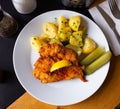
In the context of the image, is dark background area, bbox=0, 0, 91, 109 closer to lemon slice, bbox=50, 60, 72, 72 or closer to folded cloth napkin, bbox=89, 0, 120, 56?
folded cloth napkin, bbox=89, 0, 120, 56

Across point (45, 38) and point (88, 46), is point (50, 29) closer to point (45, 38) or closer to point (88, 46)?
point (45, 38)

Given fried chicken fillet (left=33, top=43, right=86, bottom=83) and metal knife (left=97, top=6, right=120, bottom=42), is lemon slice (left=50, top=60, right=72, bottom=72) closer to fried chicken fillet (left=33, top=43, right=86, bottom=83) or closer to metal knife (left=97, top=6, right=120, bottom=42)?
fried chicken fillet (left=33, top=43, right=86, bottom=83)

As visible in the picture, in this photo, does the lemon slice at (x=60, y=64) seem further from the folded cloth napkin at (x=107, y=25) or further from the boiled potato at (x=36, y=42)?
the folded cloth napkin at (x=107, y=25)

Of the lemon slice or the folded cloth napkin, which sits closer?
the lemon slice

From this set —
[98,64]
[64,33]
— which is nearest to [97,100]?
[98,64]

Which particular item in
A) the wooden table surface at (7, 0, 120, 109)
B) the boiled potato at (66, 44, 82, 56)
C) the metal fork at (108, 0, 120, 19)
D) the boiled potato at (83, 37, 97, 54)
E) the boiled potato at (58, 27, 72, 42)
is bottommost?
the wooden table surface at (7, 0, 120, 109)

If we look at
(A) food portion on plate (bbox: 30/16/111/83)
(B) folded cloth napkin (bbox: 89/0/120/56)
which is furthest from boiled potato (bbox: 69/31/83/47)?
(B) folded cloth napkin (bbox: 89/0/120/56)

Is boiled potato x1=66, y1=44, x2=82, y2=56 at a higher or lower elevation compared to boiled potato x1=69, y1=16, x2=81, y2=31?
lower
